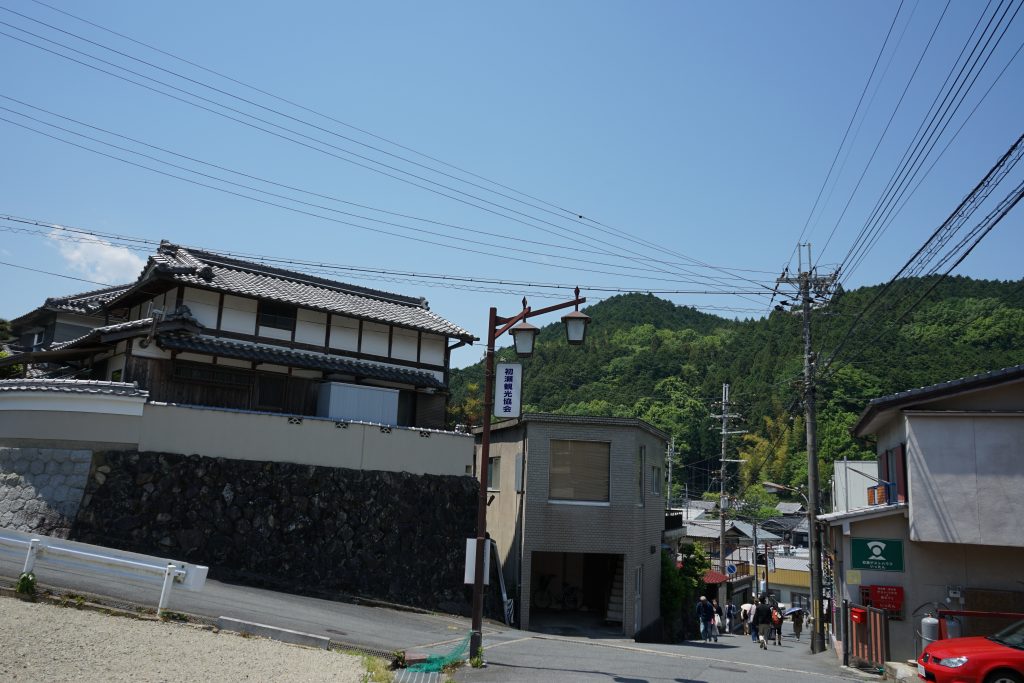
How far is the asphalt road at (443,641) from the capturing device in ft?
40.5

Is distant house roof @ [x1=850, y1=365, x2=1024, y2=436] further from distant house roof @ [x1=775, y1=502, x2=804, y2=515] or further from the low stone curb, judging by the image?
distant house roof @ [x1=775, y1=502, x2=804, y2=515]

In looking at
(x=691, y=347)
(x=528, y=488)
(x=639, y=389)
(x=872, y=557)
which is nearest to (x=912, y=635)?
(x=872, y=557)

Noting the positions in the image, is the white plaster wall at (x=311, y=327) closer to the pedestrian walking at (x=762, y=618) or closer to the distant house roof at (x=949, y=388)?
the distant house roof at (x=949, y=388)

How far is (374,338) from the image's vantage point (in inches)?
1003

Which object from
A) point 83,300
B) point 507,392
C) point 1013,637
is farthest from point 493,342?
point 83,300

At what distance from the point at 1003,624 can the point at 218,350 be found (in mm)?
20281

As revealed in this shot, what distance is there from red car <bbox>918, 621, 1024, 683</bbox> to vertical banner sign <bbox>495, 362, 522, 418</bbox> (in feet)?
27.1

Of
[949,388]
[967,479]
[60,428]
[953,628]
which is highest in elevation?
[949,388]

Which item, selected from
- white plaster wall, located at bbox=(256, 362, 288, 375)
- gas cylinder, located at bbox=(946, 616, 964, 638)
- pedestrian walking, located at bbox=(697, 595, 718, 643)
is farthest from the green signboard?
white plaster wall, located at bbox=(256, 362, 288, 375)

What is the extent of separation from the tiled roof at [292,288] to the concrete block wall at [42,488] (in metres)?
6.25

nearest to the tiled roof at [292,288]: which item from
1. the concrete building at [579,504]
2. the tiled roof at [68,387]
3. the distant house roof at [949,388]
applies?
the tiled roof at [68,387]

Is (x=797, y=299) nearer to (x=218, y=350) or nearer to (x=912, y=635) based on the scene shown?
(x=912, y=635)

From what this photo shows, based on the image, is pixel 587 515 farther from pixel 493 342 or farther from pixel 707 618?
pixel 493 342

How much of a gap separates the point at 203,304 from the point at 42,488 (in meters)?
7.14
